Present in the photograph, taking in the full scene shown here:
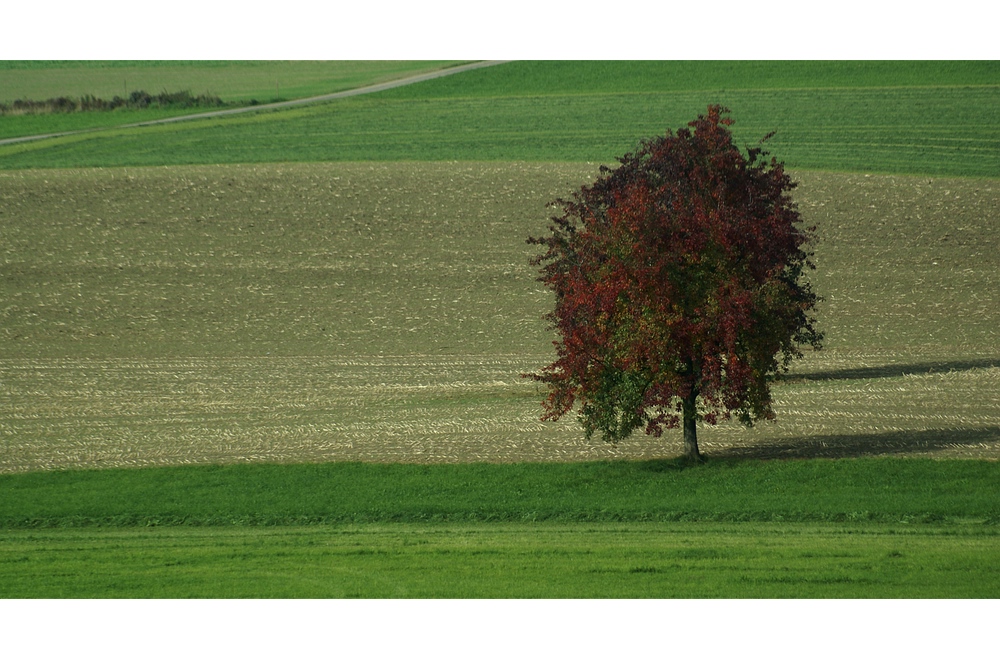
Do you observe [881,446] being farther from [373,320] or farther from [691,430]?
[373,320]

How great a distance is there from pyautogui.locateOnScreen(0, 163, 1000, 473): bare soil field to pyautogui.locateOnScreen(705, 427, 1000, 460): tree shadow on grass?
112 millimetres

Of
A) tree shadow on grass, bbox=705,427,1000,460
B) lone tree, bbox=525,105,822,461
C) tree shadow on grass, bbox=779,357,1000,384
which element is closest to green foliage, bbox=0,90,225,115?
tree shadow on grass, bbox=779,357,1000,384

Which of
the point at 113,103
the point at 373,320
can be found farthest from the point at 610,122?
the point at 113,103

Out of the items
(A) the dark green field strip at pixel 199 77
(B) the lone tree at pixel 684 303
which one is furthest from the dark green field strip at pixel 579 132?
(B) the lone tree at pixel 684 303

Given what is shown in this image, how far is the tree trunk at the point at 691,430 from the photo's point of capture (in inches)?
1160

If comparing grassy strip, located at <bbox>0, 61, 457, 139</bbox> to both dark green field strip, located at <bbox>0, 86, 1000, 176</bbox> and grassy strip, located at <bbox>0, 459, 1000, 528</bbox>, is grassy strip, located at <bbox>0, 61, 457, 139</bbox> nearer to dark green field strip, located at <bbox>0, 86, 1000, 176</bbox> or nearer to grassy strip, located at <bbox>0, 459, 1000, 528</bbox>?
dark green field strip, located at <bbox>0, 86, 1000, 176</bbox>

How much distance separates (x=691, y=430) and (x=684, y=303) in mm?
3493

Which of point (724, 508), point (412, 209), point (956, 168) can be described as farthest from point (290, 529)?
point (956, 168)

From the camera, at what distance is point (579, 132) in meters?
68.5

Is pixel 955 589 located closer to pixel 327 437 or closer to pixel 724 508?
pixel 724 508

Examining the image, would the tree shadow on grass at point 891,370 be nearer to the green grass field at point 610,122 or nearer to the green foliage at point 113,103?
the green grass field at point 610,122

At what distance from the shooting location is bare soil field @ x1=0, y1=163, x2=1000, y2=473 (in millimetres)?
32156

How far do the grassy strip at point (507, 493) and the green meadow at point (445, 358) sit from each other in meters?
0.10

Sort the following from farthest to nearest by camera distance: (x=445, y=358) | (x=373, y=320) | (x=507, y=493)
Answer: (x=373, y=320)
(x=445, y=358)
(x=507, y=493)
